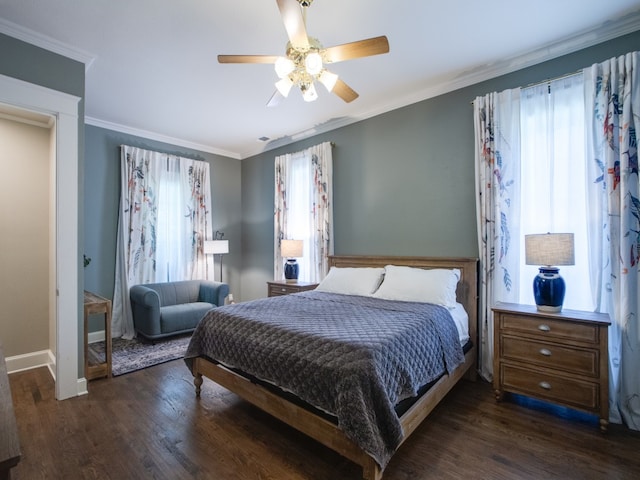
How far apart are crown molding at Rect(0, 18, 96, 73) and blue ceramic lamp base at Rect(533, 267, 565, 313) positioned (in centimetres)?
417

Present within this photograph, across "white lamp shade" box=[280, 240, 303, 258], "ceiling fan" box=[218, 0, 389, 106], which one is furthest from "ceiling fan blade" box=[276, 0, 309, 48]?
"white lamp shade" box=[280, 240, 303, 258]

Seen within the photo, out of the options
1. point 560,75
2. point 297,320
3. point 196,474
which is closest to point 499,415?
point 297,320

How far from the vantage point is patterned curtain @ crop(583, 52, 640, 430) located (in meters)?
2.25

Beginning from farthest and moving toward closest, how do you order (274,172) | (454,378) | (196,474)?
(274,172)
(454,378)
(196,474)

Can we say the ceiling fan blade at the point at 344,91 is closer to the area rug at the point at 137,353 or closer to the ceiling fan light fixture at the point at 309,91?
the ceiling fan light fixture at the point at 309,91

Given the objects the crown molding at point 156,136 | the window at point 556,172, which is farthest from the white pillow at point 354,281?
the crown molding at point 156,136

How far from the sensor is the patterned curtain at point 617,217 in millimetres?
2246

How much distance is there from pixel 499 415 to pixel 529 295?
1056 millimetres

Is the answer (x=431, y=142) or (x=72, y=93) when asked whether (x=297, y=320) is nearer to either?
(x=431, y=142)

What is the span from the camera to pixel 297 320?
7.47 ft

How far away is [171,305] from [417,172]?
380 cm

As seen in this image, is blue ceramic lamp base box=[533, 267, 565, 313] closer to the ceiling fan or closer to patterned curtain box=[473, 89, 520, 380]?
patterned curtain box=[473, 89, 520, 380]

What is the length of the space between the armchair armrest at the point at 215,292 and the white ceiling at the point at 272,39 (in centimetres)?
244

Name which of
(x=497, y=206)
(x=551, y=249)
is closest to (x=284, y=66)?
(x=497, y=206)
